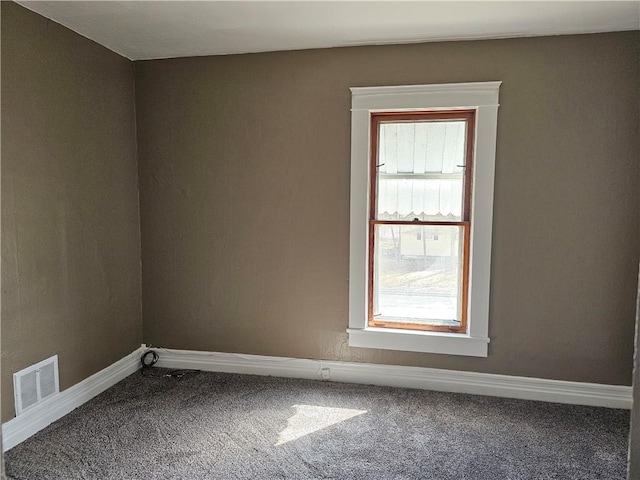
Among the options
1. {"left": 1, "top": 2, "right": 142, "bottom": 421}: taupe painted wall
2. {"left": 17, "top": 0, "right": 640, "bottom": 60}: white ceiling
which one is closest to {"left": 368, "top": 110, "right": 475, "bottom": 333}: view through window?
{"left": 17, "top": 0, "right": 640, "bottom": 60}: white ceiling

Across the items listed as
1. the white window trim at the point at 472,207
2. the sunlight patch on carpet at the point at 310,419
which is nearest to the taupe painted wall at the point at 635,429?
the sunlight patch on carpet at the point at 310,419

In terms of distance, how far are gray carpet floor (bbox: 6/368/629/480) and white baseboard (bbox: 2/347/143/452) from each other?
0.17ft

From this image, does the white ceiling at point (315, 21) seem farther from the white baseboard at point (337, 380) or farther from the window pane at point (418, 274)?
the white baseboard at point (337, 380)

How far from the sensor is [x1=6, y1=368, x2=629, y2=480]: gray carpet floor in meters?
2.26

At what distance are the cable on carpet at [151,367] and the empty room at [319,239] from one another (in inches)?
0.7

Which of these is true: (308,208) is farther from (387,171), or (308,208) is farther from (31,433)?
(31,433)

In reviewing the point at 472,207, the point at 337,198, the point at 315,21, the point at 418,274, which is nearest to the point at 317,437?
the point at 418,274

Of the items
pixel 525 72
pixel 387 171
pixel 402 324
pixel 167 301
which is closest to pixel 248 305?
pixel 167 301

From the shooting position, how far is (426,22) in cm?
267

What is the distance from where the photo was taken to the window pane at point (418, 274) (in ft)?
10.3

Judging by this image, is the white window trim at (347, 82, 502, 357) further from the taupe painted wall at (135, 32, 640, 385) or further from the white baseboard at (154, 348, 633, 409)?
the white baseboard at (154, 348, 633, 409)

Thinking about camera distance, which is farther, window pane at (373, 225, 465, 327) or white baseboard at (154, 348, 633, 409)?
window pane at (373, 225, 465, 327)

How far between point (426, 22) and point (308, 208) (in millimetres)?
1356

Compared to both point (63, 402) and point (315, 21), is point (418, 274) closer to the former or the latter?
point (315, 21)
